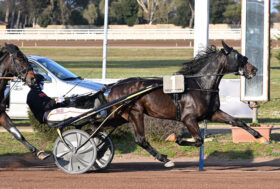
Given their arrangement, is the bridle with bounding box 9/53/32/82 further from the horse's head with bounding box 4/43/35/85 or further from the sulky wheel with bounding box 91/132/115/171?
the sulky wheel with bounding box 91/132/115/171

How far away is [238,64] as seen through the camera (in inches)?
360

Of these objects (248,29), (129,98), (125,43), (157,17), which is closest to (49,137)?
(129,98)

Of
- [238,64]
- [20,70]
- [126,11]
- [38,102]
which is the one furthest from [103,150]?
[126,11]

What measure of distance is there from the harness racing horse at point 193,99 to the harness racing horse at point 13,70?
4.33 ft

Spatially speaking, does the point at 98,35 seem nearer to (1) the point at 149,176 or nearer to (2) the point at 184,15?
(2) the point at 184,15

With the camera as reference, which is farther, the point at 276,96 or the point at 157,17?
the point at 157,17

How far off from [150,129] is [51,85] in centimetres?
286

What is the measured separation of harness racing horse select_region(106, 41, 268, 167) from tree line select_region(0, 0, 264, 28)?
64.1m

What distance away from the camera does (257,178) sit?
8250 mm

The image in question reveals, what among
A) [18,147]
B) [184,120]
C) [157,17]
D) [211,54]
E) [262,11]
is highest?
[157,17]

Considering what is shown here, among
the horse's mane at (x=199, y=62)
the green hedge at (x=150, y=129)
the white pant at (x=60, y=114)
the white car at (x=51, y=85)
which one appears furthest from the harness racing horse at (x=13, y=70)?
the white car at (x=51, y=85)

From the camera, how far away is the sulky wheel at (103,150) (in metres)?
9.27

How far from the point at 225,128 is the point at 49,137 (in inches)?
187

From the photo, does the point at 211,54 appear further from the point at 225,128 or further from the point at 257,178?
the point at 225,128
